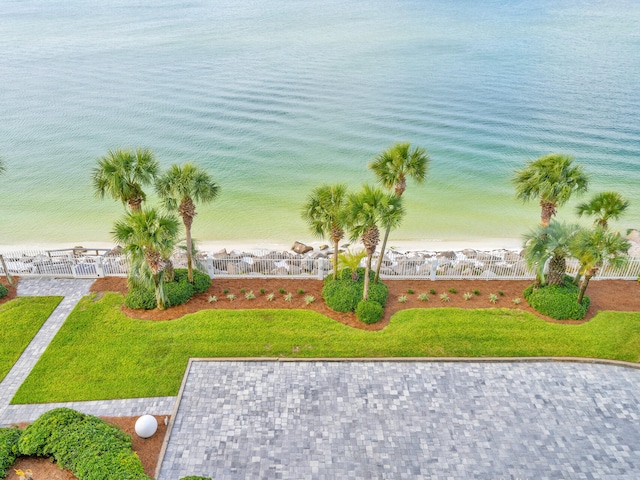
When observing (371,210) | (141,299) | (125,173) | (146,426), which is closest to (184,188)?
(125,173)

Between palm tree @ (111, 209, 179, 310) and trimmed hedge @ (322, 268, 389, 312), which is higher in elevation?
palm tree @ (111, 209, 179, 310)

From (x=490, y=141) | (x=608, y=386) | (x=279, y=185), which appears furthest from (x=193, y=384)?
(x=490, y=141)

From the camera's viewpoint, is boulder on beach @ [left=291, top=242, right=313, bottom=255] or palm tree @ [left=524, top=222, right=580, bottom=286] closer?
palm tree @ [left=524, top=222, right=580, bottom=286]

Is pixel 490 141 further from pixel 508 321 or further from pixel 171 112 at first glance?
pixel 171 112

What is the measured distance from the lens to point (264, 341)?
48.5 feet

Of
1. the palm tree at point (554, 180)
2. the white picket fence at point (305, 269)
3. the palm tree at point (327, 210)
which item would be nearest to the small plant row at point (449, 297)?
the white picket fence at point (305, 269)

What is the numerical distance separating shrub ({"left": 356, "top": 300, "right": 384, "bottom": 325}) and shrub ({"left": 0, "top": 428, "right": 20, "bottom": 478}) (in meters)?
10.5

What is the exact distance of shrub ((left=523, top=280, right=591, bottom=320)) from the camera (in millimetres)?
16109

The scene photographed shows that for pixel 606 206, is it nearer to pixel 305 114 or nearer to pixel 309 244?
pixel 309 244

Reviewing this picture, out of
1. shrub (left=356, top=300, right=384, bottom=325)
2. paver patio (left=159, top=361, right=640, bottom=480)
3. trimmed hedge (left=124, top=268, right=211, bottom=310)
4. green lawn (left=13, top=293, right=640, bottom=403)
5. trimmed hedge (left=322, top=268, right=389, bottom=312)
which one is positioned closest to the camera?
paver patio (left=159, top=361, right=640, bottom=480)

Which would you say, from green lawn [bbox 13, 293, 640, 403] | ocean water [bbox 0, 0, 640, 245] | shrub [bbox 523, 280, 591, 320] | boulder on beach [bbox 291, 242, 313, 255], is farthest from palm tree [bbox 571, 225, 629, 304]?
boulder on beach [bbox 291, 242, 313, 255]

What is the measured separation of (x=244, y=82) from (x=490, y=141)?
91.8ft

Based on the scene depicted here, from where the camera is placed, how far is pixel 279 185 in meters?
32.9

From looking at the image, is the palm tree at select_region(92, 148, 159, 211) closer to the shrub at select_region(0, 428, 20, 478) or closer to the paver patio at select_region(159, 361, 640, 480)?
the paver patio at select_region(159, 361, 640, 480)
